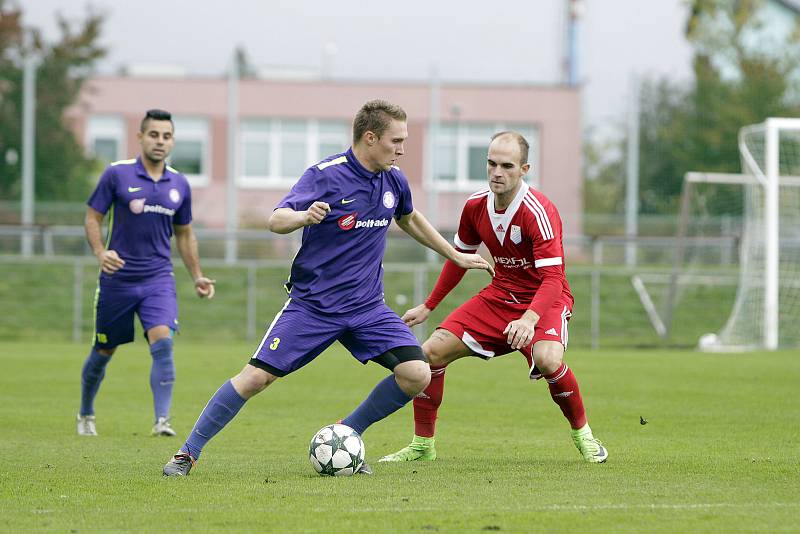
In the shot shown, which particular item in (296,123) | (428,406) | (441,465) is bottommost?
(441,465)

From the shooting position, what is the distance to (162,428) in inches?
383

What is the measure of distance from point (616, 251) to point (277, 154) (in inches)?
507

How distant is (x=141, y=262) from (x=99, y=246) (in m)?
0.40

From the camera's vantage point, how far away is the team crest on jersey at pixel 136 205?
9.95m

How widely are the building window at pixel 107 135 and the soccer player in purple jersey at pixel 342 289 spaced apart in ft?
107

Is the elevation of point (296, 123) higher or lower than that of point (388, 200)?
higher

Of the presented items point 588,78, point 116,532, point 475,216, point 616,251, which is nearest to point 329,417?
point 475,216

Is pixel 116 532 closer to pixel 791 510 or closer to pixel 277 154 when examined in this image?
pixel 791 510

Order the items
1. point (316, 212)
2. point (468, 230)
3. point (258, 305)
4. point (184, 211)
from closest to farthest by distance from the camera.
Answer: point (316, 212) < point (468, 230) < point (184, 211) < point (258, 305)

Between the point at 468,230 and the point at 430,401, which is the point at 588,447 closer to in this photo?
the point at 430,401

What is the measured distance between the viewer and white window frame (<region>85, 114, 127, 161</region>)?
127ft

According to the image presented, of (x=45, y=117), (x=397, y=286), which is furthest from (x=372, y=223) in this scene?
(x=45, y=117)

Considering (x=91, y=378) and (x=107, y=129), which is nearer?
(x=91, y=378)

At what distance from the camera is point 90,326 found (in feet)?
83.7
